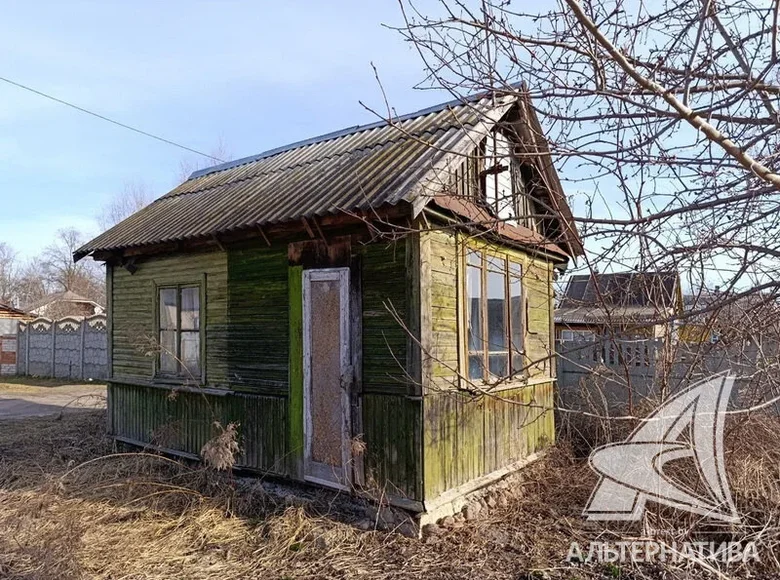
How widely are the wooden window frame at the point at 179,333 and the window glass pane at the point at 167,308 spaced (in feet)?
0.16

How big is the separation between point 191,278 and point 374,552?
452cm

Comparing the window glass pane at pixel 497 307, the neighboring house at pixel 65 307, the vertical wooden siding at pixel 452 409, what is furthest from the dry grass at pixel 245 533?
the neighboring house at pixel 65 307

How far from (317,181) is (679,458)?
5.23m

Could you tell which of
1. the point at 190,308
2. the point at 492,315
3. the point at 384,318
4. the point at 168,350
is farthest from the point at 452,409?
the point at 168,350

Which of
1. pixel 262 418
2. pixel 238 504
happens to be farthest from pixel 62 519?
pixel 262 418

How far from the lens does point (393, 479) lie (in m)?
5.41

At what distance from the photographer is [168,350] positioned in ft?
25.8

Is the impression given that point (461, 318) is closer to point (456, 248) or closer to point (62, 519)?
point (456, 248)

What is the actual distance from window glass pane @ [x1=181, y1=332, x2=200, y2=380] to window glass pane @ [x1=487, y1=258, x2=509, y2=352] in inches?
158

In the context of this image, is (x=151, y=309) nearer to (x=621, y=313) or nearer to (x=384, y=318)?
(x=384, y=318)

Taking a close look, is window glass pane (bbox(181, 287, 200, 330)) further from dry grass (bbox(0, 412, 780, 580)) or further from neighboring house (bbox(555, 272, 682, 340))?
neighboring house (bbox(555, 272, 682, 340))

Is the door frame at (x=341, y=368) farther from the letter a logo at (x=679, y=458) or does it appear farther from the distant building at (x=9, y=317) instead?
the distant building at (x=9, y=317)

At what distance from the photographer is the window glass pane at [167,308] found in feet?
25.7

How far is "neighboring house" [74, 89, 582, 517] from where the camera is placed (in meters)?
5.36
